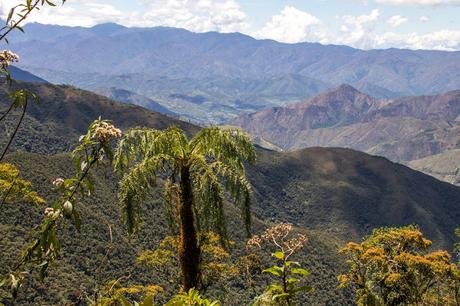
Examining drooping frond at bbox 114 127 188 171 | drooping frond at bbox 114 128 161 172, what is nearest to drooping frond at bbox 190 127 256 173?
drooping frond at bbox 114 127 188 171

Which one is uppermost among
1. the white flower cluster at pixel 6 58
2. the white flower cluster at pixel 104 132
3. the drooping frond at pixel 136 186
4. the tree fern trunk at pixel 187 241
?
the white flower cluster at pixel 6 58

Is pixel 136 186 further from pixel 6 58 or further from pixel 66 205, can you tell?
pixel 66 205

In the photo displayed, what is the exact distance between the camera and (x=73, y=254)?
216ft

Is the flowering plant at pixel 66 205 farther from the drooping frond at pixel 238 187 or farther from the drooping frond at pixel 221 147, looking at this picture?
the drooping frond at pixel 221 147

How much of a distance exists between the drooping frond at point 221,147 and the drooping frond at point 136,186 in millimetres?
1252

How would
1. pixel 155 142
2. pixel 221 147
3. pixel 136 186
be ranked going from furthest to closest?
pixel 221 147 < pixel 155 142 < pixel 136 186

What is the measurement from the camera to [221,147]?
1175 centimetres

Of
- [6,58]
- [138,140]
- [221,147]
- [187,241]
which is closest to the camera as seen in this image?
[6,58]

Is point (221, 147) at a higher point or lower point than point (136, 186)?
higher

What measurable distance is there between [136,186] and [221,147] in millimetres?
2619

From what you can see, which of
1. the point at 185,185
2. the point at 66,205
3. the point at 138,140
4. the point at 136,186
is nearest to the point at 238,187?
the point at 185,185

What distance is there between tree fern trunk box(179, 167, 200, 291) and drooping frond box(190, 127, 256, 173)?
4.44 feet

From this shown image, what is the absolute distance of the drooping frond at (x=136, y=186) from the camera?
10.0 metres

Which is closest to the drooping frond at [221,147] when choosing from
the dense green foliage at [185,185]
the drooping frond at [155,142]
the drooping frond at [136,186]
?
the dense green foliage at [185,185]
